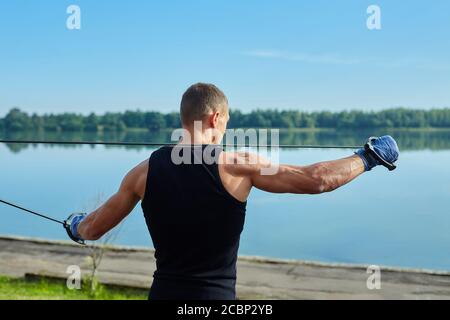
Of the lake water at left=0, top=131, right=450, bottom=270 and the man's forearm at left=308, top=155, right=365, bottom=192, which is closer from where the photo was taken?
the man's forearm at left=308, top=155, right=365, bottom=192

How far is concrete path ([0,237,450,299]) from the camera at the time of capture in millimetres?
9781

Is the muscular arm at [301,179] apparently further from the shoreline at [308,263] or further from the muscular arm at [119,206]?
the shoreline at [308,263]

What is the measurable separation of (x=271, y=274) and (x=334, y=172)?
8629 millimetres

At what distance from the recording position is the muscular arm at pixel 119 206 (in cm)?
268

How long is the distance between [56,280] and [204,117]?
772 cm

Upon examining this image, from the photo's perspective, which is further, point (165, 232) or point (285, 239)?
point (285, 239)

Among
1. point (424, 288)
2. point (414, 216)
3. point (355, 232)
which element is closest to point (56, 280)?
point (424, 288)

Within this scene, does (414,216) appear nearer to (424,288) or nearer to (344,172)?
(424,288)

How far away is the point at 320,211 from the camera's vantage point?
41.0 m

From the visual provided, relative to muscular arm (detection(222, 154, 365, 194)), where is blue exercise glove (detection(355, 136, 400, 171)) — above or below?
above

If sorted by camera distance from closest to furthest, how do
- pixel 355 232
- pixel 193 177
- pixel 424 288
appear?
pixel 193 177
pixel 424 288
pixel 355 232

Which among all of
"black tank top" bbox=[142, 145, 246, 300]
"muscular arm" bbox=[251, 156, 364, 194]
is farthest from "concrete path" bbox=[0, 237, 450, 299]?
"muscular arm" bbox=[251, 156, 364, 194]

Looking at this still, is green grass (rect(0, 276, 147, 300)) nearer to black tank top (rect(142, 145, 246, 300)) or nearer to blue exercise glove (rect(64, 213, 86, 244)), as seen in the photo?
blue exercise glove (rect(64, 213, 86, 244))

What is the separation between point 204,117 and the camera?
8.54 ft
